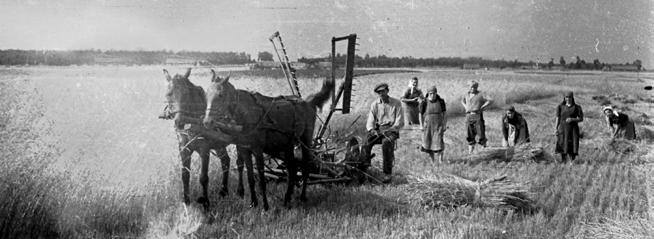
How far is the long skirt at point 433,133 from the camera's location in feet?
40.4

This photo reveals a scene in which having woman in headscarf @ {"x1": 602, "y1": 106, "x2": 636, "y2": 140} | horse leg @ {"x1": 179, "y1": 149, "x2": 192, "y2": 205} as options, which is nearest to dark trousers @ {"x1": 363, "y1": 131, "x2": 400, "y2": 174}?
horse leg @ {"x1": 179, "y1": 149, "x2": 192, "y2": 205}

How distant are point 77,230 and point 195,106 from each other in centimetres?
199

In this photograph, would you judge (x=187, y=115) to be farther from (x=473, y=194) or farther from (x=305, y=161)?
(x=473, y=194)

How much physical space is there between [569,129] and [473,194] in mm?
6077

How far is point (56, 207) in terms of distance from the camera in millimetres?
6574

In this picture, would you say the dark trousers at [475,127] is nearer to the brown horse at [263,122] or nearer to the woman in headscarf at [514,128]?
the woman in headscarf at [514,128]

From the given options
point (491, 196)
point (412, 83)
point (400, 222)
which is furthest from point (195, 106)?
point (412, 83)

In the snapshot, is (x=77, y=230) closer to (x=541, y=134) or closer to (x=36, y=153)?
(x=36, y=153)

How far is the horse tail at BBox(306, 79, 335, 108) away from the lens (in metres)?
9.45

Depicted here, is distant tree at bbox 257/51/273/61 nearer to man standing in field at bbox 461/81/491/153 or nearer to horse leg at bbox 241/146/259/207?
horse leg at bbox 241/146/259/207

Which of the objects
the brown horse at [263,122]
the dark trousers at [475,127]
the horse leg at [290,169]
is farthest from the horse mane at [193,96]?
the dark trousers at [475,127]

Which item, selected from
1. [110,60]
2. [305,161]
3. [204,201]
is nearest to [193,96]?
→ [204,201]

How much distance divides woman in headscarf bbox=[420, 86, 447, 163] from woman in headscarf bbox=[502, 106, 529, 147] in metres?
2.13

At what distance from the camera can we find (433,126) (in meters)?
12.4
